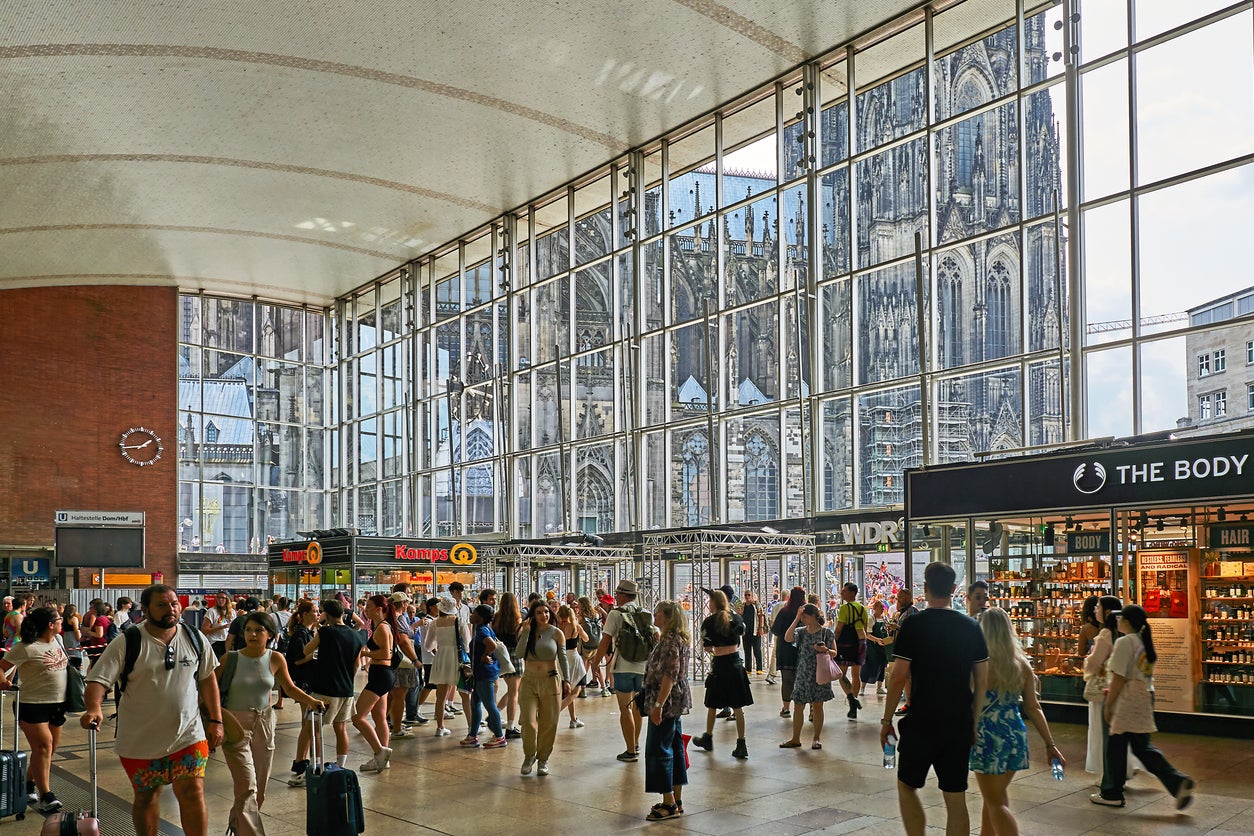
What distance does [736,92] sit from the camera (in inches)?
779

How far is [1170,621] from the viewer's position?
10.8m

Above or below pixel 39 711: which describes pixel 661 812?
below

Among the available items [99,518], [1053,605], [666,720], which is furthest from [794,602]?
[99,518]

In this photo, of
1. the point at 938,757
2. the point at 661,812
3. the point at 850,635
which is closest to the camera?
the point at 938,757

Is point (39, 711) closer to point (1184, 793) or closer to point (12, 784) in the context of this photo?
point (12, 784)

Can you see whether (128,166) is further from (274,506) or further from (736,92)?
(274,506)

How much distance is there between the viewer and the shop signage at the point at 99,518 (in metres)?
28.0

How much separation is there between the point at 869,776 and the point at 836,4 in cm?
1188

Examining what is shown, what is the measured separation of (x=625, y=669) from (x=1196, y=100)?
10.4 m

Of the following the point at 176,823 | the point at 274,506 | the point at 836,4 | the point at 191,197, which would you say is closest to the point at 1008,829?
the point at 176,823

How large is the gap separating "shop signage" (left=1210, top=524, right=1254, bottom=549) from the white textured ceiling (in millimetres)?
9619

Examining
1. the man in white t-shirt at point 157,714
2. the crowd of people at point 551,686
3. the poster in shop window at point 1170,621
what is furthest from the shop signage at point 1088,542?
the man in white t-shirt at point 157,714

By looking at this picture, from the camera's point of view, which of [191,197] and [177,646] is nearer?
[177,646]

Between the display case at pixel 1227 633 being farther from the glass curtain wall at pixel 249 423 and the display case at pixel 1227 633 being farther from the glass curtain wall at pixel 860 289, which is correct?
the glass curtain wall at pixel 249 423
